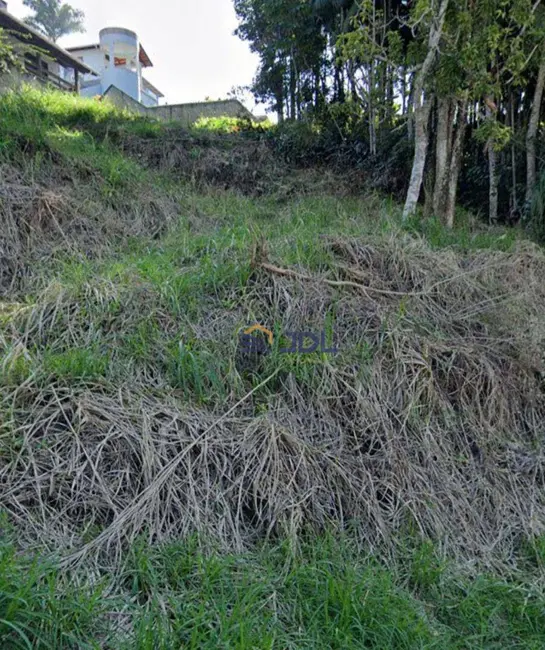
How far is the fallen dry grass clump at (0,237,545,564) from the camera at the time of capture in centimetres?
175

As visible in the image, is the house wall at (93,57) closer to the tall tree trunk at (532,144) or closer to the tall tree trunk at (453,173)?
the tall tree trunk at (453,173)

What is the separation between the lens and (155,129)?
7156 millimetres

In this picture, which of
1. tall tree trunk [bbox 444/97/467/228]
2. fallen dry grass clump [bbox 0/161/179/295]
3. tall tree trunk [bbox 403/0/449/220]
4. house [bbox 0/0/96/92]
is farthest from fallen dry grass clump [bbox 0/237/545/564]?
house [bbox 0/0/96/92]

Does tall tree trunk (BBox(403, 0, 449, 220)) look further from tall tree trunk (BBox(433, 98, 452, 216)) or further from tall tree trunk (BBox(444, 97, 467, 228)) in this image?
tall tree trunk (BBox(444, 97, 467, 228))

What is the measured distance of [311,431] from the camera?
7.08ft

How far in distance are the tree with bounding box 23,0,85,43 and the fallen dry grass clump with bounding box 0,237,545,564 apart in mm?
31372

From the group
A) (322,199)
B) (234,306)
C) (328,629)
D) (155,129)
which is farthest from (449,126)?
(328,629)

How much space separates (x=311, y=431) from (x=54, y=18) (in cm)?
3387

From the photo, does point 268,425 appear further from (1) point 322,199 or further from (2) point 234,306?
(1) point 322,199

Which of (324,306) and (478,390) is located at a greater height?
(324,306)

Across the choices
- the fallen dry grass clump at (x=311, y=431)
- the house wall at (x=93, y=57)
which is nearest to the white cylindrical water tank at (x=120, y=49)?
the house wall at (x=93, y=57)

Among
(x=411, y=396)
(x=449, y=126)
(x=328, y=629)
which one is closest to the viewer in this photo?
(x=328, y=629)

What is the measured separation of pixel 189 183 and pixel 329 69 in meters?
4.90

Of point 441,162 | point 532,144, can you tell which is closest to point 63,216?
point 441,162
